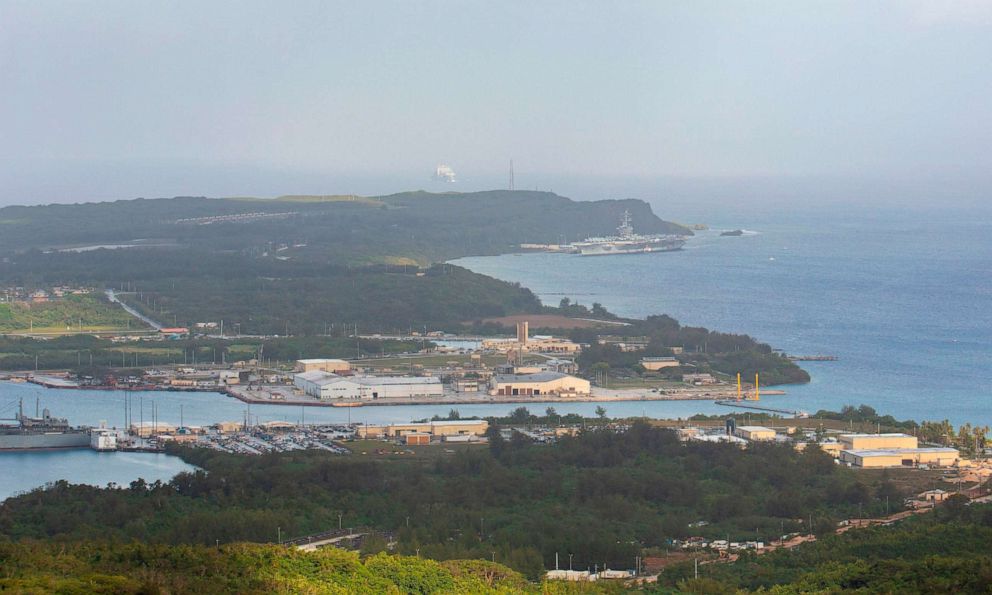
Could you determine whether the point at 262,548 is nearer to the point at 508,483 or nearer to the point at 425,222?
the point at 508,483

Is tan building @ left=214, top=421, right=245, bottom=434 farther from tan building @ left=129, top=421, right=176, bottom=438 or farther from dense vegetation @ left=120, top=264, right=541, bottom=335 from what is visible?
dense vegetation @ left=120, top=264, right=541, bottom=335

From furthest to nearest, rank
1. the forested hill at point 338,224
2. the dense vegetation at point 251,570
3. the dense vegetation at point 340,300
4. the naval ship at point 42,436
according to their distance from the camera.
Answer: the forested hill at point 338,224 < the dense vegetation at point 340,300 < the naval ship at point 42,436 < the dense vegetation at point 251,570

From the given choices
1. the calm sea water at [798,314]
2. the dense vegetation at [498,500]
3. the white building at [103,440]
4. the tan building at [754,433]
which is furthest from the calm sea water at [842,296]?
the white building at [103,440]

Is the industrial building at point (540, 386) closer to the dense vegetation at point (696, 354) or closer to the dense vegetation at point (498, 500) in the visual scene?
the dense vegetation at point (696, 354)

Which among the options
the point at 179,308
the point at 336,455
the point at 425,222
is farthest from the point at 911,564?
the point at 425,222

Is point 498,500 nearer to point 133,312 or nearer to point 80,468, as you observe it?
point 80,468

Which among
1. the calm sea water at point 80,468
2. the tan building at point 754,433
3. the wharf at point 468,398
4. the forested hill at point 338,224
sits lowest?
the calm sea water at point 80,468

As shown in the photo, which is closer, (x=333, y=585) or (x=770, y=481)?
(x=333, y=585)
